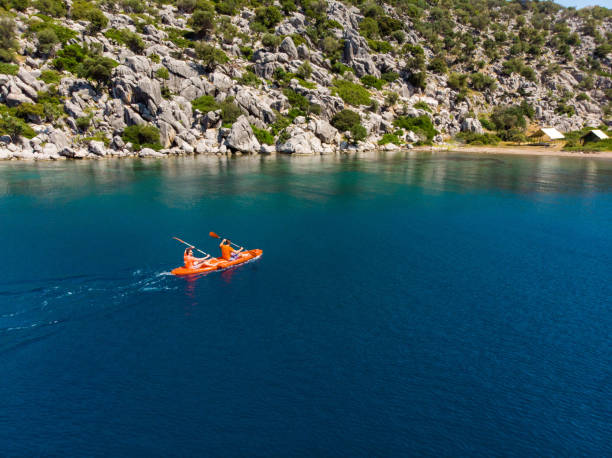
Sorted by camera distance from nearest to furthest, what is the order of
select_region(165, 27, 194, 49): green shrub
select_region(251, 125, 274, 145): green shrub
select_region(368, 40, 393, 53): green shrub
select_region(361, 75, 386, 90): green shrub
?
1. select_region(251, 125, 274, 145): green shrub
2. select_region(165, 27, 194, 49): green shrub
3. select_region(361, 75, 386, 90): green shrub
4. select_region(368, 40, 393, 53): green shrub

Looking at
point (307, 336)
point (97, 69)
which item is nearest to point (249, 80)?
point (97, 69)

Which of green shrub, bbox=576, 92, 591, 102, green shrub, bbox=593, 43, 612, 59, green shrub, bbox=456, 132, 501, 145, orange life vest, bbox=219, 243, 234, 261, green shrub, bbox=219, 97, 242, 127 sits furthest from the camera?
green shrub, bbox=593, 43, 612, 59

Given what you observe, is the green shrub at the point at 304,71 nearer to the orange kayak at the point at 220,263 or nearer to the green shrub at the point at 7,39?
the green shrub at the point at 7,39

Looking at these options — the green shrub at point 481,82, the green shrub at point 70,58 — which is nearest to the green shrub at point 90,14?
the green shrub at point 70,58

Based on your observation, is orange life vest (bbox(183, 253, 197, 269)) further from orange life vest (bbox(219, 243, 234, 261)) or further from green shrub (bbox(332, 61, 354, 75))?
green shrub (bbox(332, 61, 354, 75))

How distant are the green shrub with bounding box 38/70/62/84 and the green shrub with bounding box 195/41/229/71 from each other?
154ft

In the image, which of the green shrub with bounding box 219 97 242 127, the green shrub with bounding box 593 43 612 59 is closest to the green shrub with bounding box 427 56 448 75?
the green shrub with bounding box 593 43 612 59

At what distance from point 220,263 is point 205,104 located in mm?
102361

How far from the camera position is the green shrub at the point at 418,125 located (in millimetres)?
150625

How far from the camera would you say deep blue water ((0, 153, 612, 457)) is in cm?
1505

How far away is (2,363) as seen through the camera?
728 inches

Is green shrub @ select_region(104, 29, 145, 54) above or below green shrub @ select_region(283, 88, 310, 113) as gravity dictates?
above

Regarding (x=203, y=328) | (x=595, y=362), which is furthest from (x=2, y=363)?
(x=595, y=362)

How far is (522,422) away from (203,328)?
17.7 metres
